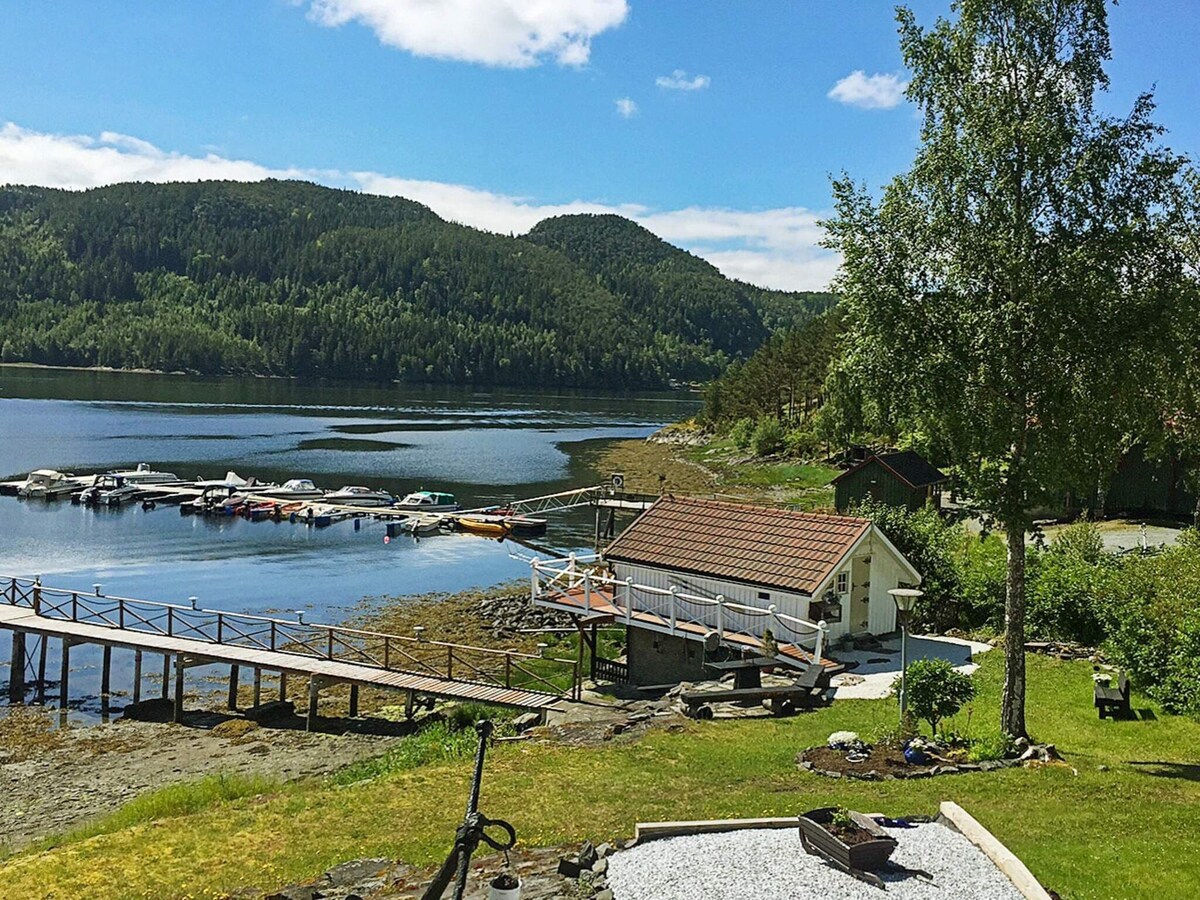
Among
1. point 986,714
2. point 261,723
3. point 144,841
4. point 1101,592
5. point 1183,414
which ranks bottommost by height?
point 261,723

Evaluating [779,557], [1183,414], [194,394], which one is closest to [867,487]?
[1183,414]

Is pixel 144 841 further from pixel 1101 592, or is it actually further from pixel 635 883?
pixel 1101 592

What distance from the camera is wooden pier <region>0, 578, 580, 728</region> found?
26.8 m

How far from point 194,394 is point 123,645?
163 meters

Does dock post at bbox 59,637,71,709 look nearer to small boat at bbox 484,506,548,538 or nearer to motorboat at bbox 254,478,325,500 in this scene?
small boat at bbox 484,506,548,538

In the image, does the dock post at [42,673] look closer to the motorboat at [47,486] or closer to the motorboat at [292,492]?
the motorboat at [292,492]

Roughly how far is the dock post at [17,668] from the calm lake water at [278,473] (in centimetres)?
162

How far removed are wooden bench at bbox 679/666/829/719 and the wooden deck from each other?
1.24m

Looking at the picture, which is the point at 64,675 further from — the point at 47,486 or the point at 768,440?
the point at 768,440

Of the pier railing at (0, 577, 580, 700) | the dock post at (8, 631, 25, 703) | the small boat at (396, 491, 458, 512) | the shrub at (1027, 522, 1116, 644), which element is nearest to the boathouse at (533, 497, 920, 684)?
the pier railing at (0, 577, 580, 700)

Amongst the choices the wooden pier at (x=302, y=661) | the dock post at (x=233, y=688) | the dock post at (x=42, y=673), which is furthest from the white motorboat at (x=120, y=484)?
the dock post at (x=233, y=688)

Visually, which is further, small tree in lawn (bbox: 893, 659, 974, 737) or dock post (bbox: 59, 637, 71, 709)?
dock post (bbox: 59, 637, 71, 709)

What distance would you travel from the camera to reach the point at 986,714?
19531mm

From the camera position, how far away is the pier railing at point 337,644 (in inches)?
1139
